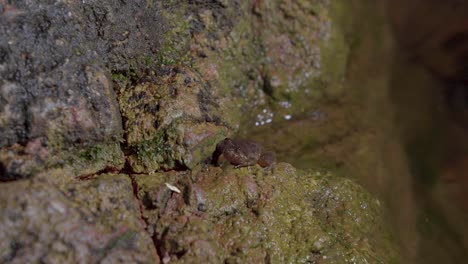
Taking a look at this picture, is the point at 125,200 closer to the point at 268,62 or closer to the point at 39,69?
the point at 39,69

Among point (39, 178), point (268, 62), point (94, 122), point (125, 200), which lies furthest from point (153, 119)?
point (268, 62)

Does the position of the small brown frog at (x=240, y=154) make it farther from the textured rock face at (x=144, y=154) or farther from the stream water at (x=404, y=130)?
the stream water at (x=404, y=130)

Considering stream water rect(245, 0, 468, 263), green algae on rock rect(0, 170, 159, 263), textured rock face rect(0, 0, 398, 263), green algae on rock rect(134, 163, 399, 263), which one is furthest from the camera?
stream water rect(245, 0, 468, 263)

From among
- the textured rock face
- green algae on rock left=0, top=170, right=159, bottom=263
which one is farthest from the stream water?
green algae on rock left=0, top=170, right=159, bottom=263

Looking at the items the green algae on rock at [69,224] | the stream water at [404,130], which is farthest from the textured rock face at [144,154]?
the stream water at [404,130]

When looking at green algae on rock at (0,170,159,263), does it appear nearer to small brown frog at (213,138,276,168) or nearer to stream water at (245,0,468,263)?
small brown frog at (213,138,276,168)

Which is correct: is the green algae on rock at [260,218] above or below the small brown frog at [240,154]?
below

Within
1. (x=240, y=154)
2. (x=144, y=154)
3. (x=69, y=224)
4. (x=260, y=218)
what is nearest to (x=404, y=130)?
(x=240, y=154)
